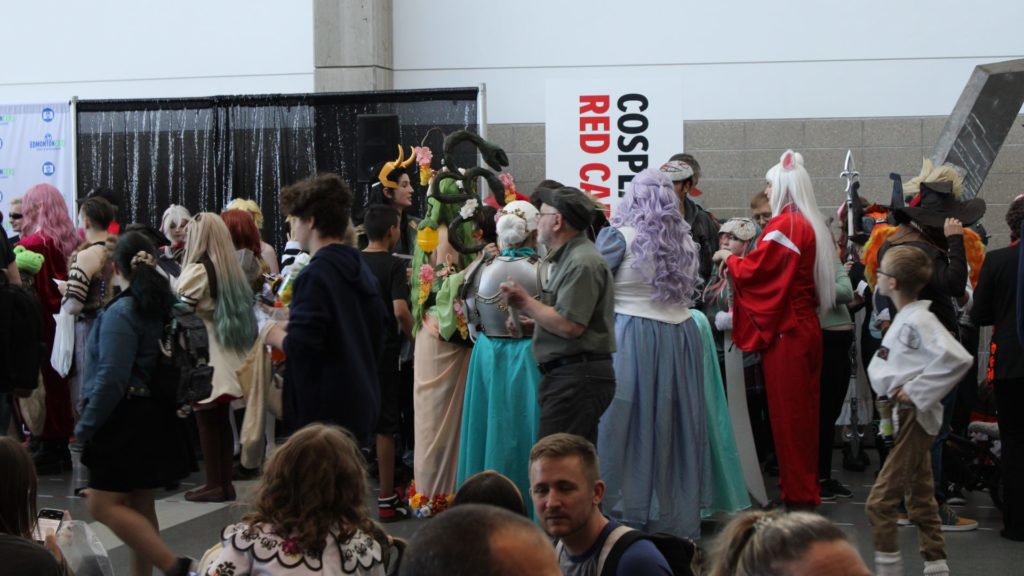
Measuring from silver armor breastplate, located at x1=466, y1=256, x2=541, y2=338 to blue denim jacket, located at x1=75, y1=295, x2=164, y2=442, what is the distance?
1.64 metres

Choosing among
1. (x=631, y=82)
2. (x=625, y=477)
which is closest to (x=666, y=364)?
(x=625, y=477)

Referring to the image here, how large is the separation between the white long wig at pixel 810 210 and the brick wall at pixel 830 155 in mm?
4260

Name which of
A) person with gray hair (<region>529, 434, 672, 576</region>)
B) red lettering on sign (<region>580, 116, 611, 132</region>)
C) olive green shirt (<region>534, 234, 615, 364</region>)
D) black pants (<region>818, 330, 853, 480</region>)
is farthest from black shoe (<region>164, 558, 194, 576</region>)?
red lettering on sign (<region>580, 116, 611, 132</region>)

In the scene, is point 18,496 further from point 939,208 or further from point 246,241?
point 939,208

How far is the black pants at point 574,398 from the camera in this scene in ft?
17.0

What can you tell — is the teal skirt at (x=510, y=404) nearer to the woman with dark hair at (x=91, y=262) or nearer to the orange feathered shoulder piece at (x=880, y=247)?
Answer: the orange feathered shoulder piece at (x=880, y=247)

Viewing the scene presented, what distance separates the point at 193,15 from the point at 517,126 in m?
3.32

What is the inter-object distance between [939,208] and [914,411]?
178 cm

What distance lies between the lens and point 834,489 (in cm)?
729

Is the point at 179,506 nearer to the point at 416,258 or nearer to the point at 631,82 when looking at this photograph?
the point at 416,258

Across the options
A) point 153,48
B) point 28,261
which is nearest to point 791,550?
point 28,261

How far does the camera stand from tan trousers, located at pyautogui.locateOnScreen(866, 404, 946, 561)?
517cm

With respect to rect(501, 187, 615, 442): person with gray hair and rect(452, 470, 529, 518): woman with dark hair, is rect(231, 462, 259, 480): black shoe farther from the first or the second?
rect(452, 470, 529, 518): woman with dark hair

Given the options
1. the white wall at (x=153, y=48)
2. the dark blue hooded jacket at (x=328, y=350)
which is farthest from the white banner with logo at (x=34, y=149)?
the dark blue hooded jacket at (x=328, y=350)
